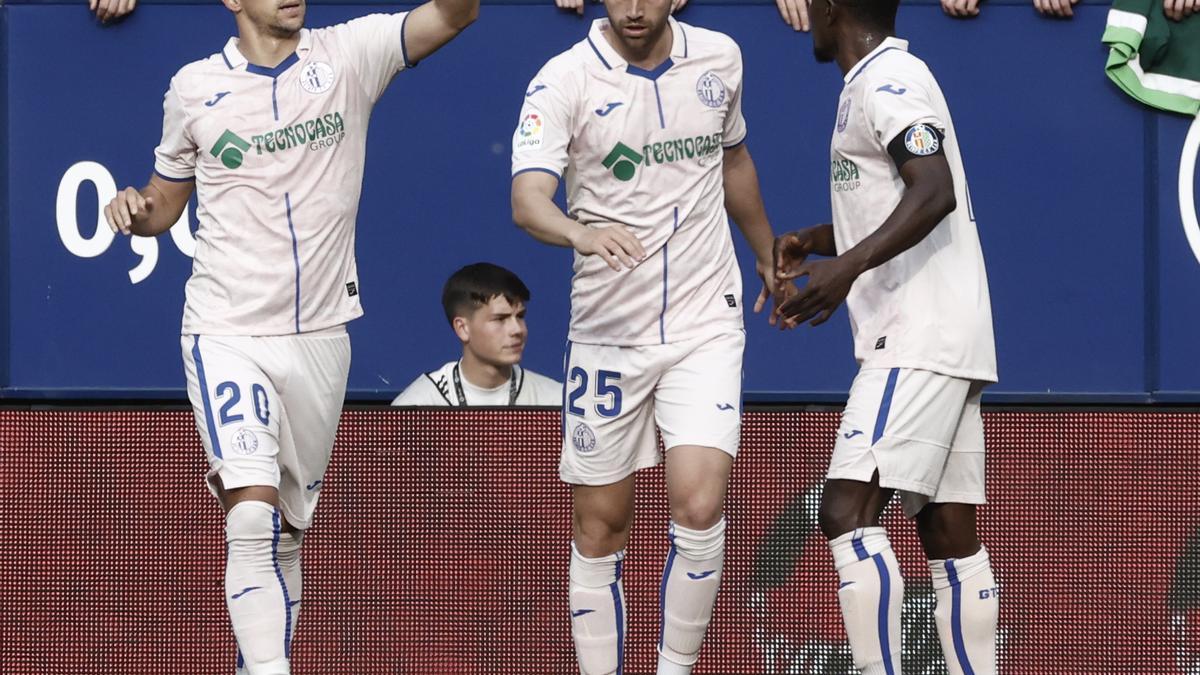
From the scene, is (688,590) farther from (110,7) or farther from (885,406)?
(110,7)

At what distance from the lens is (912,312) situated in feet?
17.2

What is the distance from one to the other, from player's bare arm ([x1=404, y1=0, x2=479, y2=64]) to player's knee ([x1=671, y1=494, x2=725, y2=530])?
1557mm

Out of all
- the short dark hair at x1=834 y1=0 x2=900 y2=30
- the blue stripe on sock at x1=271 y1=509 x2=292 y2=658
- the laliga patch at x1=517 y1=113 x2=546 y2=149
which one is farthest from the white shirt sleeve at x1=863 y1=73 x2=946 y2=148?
the blue stripe on sock at x1=271 y1=509 x2=292 y2=658

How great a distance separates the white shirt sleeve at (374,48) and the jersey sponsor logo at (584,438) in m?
1.20

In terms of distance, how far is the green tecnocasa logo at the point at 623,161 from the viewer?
18.9 feet

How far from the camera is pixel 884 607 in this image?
5148 mm

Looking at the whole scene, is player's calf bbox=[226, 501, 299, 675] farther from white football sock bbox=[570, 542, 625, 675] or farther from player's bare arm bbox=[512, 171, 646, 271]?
player's bare arm bbox=[512, 171, 646, 271]

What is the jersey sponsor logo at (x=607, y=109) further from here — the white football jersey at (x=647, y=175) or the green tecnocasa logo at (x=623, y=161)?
the green tecnocasa logo at (x=623, y=161)

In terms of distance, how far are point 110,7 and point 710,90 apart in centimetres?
319

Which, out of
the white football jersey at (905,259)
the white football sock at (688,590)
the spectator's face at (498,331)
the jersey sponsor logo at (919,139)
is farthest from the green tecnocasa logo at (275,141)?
the spectator's face at (498,331)

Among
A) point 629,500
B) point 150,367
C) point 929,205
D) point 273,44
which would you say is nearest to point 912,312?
point 929,205

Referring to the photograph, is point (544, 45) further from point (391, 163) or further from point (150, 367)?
point (150, 367)

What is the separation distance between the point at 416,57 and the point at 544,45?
2016 millimetres

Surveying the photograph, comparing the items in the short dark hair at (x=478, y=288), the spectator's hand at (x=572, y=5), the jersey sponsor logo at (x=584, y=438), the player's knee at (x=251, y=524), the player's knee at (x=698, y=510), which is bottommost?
the player's knee at (x=698, y=510)
